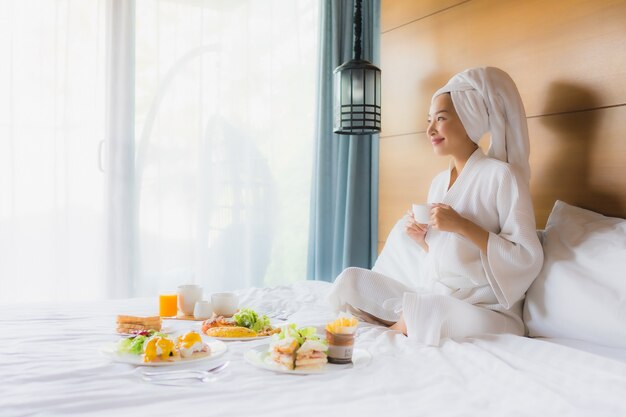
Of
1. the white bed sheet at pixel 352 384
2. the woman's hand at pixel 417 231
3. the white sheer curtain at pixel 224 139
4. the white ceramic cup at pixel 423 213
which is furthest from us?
the white sheer curtain at pixel 224 139

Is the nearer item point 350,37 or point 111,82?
point 111,82

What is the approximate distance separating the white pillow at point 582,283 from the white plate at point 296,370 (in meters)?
0.70

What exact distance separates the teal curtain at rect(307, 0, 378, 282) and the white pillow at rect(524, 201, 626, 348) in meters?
1.71

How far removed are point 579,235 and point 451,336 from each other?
58cm

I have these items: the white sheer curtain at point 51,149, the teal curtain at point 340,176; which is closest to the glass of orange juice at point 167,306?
the white sheer curtain at point 51,149

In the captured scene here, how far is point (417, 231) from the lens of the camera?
7.13ft

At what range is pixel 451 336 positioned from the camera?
1.72 m

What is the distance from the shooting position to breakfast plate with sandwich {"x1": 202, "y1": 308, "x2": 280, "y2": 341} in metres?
1.68

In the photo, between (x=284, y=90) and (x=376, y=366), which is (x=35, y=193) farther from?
(x=376, y=366)

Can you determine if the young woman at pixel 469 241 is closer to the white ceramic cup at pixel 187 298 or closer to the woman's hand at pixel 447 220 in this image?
the woman's hand at pixel 447 220

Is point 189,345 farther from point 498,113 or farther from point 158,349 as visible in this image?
point 498,113

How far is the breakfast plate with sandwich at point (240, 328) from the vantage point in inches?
66.1

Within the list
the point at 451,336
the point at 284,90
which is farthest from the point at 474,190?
the point at 284,90

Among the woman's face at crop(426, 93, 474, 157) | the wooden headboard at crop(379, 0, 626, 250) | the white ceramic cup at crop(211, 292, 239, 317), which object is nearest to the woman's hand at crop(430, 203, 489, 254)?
the woman's face at crop(426, 93, 474, 157)
